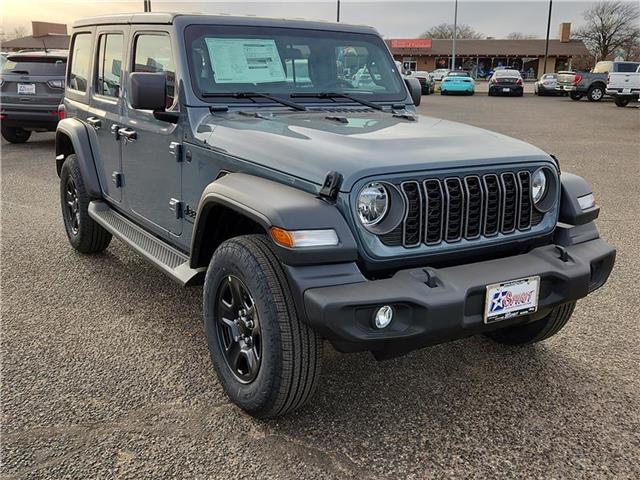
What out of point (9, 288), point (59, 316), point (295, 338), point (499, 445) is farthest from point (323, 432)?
point (9, 288)

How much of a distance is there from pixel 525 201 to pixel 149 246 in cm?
234

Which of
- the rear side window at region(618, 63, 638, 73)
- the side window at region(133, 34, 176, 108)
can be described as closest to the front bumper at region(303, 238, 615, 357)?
the side window at region(133, 34, 176, 108)

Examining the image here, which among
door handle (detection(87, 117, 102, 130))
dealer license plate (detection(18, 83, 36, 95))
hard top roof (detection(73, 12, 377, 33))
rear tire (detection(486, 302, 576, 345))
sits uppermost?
hard top roof (detection(73, 12, 377, 33))

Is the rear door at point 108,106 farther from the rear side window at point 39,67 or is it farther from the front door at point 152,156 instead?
the rear side window at point 39,67

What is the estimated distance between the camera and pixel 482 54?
224ft

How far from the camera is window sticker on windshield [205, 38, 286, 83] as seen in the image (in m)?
3.70

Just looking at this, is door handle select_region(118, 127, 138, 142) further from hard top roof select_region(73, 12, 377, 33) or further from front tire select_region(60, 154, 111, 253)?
front tire select_region(60, 154, 111, 253)

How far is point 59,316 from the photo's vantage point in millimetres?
4148

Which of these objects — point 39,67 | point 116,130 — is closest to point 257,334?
point 116,130

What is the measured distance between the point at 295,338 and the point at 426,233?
729 mm

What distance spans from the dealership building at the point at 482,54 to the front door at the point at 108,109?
2552 inches

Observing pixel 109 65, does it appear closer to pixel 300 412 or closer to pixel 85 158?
pixel 85 158

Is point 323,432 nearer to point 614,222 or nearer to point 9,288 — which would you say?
point 9,288

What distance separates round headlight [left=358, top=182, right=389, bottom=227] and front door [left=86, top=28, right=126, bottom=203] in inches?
97.4
